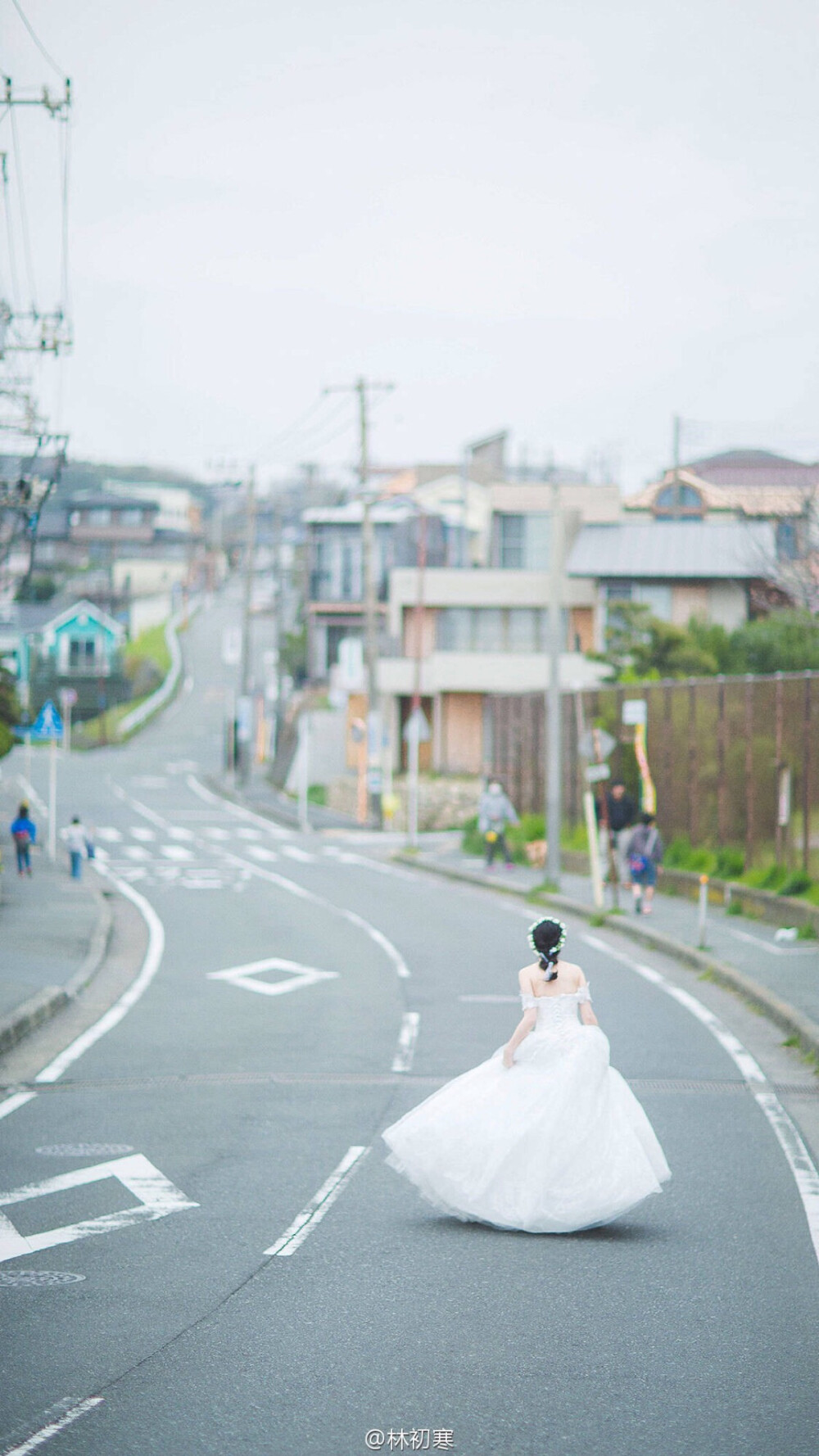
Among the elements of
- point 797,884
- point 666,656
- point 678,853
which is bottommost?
point 678,853

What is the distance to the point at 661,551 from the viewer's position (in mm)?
59469

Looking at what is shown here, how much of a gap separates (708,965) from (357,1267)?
12142 millimetres

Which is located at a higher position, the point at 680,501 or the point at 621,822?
the point at 680,501

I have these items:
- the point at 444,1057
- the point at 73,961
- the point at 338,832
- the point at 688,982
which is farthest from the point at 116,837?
Answer: the point at 444,1057

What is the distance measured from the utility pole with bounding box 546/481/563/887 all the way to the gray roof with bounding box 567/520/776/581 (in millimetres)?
29100

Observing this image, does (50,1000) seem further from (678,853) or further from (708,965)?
(678,853)

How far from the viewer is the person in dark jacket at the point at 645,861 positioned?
2511 centimetres

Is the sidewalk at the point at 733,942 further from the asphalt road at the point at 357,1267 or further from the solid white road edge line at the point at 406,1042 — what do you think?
the solid white road edge line at the point at 406,1042

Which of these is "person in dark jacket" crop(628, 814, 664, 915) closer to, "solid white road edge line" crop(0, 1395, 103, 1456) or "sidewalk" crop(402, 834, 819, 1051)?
"sidewalk" crop(402, 834, 819, 1051)

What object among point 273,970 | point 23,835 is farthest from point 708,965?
point 23,835

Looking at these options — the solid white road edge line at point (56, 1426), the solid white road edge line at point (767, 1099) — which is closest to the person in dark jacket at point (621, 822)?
the solid white road edge line at point (767, 1099)

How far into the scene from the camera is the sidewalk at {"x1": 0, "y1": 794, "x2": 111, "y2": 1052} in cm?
1628

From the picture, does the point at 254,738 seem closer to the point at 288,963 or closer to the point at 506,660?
the point at 506,660

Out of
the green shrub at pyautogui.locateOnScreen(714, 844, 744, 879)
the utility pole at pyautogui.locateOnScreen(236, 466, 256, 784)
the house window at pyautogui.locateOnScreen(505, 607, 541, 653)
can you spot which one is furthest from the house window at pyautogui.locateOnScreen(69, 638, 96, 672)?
the green shrub at pyautogui.locateOnScreen(714, 844, 744, 879)
